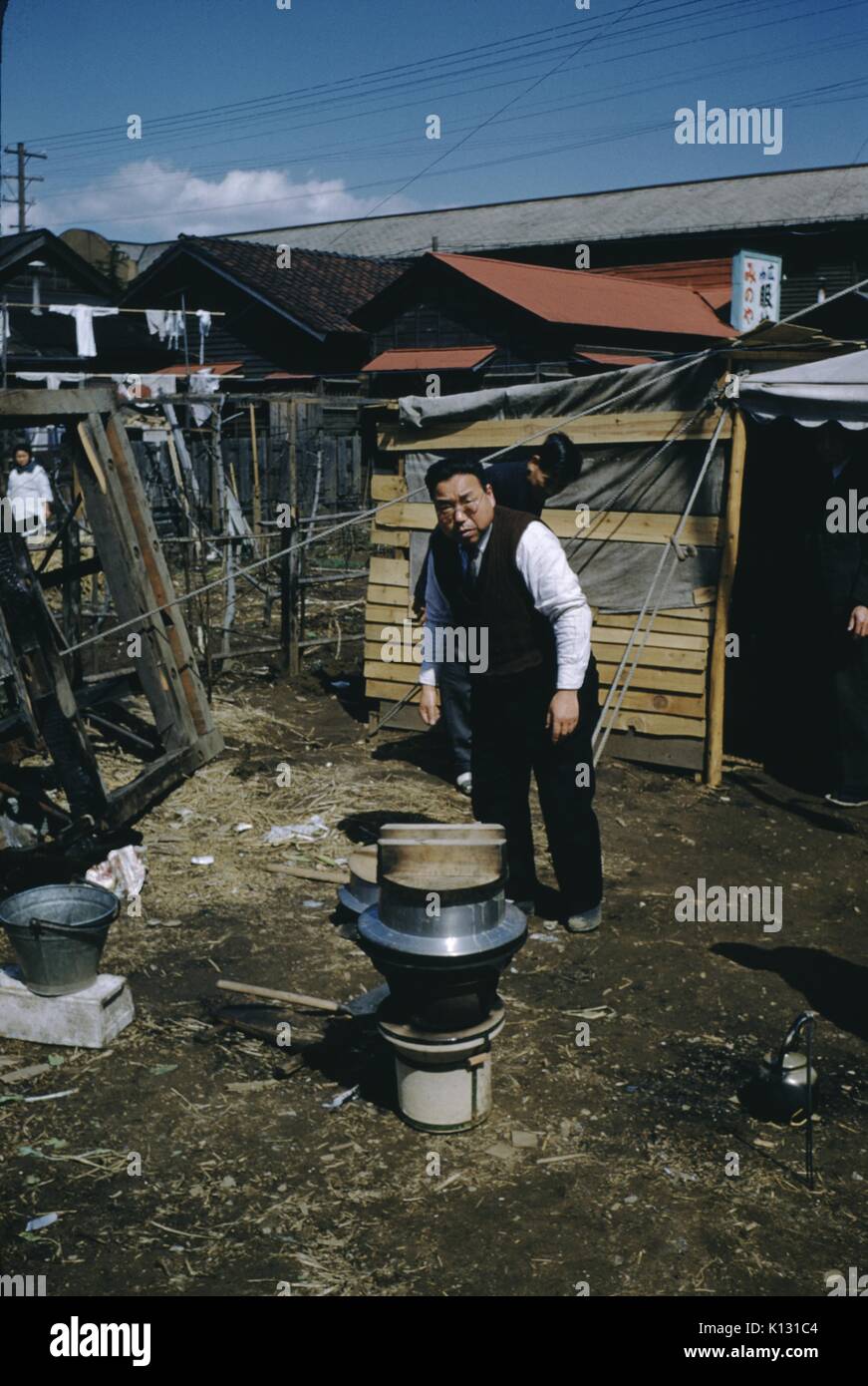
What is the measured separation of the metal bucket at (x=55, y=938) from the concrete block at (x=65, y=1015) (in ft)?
0.15

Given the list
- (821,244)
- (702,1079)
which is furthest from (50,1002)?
(821,244)

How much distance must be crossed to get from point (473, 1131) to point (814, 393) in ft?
17.2

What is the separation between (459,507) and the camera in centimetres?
503

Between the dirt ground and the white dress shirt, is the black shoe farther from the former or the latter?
the white dress shirt

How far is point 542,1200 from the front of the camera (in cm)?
386

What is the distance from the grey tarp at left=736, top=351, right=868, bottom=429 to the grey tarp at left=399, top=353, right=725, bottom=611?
0.35 metres

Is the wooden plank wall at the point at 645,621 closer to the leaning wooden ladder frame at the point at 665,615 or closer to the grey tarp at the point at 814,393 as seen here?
the leaning wooden ladder frame at the point at 665,615

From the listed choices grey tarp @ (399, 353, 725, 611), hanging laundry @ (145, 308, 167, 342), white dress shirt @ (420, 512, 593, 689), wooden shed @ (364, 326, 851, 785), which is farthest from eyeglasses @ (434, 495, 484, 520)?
hanging laundry @ (145, 308, 167, 342)

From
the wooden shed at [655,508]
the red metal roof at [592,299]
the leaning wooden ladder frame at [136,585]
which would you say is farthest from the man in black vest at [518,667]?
the red metal roof at [592,299]

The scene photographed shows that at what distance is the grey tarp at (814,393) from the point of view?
7.33 metres

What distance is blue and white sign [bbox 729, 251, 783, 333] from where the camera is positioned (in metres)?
22.9
